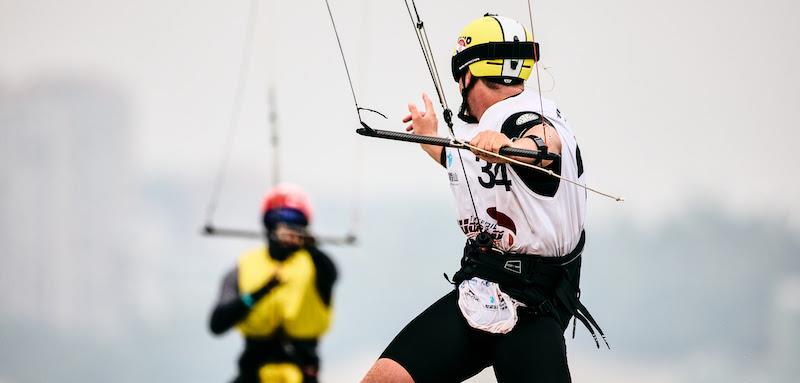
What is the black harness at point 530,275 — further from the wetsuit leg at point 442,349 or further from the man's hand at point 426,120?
the man's hand at point 426,120

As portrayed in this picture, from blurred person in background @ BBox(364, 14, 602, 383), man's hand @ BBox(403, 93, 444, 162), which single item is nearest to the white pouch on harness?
blurred person in background @ BBox(364, 14, 602, 383)

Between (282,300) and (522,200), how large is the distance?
2.09 metres

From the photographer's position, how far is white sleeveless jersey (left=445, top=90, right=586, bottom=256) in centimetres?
416

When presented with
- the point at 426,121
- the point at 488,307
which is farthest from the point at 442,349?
the point at 426,121

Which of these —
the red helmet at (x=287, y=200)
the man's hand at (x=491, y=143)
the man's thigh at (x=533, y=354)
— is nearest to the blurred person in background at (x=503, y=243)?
the man's thigh at (x=533, y=354)

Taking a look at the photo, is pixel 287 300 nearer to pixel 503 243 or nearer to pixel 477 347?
pixel 477 347

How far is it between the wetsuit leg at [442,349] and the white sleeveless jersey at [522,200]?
326 mm

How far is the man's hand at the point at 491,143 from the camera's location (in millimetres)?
3826

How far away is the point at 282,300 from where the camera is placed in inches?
234

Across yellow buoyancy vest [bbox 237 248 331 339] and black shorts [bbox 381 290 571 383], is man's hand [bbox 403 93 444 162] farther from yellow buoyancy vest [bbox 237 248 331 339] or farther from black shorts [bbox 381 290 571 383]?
yellow buoyancy vest [bbox 237 248 331 339]

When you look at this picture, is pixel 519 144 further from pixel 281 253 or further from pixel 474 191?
pixel 281 253

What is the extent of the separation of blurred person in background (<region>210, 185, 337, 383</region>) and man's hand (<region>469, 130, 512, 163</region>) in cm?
204

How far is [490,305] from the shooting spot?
427 cm

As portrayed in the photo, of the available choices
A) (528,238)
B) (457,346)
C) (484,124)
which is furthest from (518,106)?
(457,346)
